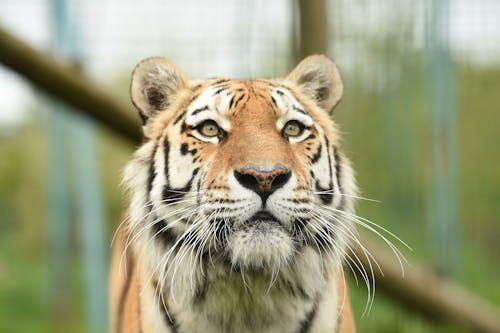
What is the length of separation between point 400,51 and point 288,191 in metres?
3.07

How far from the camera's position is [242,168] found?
1560 millimetres

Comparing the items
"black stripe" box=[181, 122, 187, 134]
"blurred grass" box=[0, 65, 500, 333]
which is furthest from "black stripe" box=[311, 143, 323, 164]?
"blurred grass" box=[0, 65, 500, 333]

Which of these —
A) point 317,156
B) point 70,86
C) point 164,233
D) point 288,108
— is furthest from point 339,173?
point 70,86

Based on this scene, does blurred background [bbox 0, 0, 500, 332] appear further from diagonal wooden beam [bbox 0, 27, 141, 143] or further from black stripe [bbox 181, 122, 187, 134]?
black stripe [bbox 181, 122, 187, 134]

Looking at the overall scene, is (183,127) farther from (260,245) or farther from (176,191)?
(260,245)

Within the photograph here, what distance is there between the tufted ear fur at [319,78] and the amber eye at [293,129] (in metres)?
0.18

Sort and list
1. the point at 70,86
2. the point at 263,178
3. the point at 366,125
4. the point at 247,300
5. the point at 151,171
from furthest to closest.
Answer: the point at 366,125, the point at 70,86, the point at 151,171, the point at 247,300, the point at 263,178

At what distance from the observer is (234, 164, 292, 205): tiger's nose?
1522 millimetres

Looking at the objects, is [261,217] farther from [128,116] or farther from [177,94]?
[128,116]

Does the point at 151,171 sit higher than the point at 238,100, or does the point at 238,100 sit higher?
the point at 238,100

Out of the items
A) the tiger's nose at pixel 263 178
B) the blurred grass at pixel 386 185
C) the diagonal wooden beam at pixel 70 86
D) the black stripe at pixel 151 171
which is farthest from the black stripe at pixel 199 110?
the blurred grass at pixel 386 185

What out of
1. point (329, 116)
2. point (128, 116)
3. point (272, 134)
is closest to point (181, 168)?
point (272, 134)

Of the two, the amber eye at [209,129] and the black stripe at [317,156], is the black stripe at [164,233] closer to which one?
the amber eye at [209,129]

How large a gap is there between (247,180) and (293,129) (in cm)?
24
